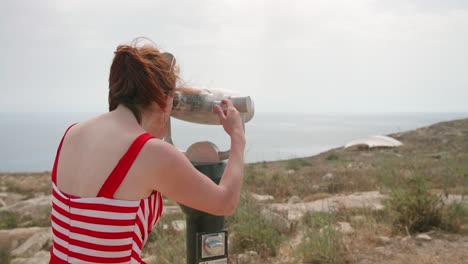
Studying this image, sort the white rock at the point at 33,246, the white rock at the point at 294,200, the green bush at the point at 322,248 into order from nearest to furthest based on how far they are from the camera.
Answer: the green bush at the point at 322,248, the white rock at the point at 33,246, the white rock at the point at 294,200

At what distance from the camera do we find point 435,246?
4.14 m

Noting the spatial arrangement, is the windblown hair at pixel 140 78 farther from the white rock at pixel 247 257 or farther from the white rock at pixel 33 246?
the white rock at pixel 33 246

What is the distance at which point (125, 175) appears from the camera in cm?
145

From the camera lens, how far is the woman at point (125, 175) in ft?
4.75

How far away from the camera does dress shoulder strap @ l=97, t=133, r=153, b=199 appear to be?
56.6 inches

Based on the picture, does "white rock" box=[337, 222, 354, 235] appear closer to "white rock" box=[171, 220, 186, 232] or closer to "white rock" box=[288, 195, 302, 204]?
"white rock" box=[171, 220, 186, 232]

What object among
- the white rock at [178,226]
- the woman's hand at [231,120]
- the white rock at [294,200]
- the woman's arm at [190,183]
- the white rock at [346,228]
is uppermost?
the woman's hand at [231,120]

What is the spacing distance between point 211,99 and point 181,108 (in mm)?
127

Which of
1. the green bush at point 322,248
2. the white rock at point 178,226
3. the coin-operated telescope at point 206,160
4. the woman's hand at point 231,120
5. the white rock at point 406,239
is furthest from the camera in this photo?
the white rock at point 178,226

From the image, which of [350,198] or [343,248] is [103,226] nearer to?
[343,248]

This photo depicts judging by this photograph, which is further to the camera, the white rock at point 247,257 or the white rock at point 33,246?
the white rock at point 33,246

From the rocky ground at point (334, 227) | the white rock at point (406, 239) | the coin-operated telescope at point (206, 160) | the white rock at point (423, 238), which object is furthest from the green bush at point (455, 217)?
the coin-operated telescope at point (206, 160)

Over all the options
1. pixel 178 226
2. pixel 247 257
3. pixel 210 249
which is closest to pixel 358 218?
pixel 247 257

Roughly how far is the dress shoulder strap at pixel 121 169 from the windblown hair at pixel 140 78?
154 mm
